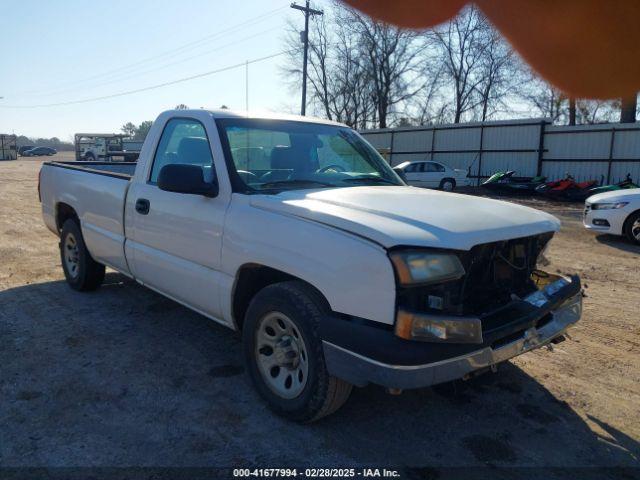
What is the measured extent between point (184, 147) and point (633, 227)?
8361 millimetres

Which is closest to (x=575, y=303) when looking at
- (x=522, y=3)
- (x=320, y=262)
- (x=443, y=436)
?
(x=443, y=436)

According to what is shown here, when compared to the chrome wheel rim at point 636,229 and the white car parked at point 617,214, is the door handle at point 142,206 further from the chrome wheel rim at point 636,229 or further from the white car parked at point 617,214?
the chrome wheel rim at point 636,229

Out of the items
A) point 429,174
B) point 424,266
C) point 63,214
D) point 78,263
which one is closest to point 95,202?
point 78,263

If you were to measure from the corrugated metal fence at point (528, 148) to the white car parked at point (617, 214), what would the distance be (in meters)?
8.92

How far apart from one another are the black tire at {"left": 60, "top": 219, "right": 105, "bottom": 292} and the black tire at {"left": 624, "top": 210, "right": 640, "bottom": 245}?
8.63m

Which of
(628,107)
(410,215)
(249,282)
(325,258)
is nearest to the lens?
(628,107)

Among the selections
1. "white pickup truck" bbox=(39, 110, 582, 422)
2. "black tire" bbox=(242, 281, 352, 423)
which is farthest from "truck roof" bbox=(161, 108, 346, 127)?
"black tire" bbox=(242, 281, 352, 423)

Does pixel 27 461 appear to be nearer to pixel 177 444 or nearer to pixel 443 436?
pixel 177 444

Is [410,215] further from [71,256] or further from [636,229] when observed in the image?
[636,229]

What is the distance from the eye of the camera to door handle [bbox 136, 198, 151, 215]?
4172mm

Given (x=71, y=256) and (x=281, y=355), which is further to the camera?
(x=71, y=256)

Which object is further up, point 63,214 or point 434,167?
point 434,167

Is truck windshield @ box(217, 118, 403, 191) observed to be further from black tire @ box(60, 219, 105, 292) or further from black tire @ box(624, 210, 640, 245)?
black tire @ box(624, 210, 640, 245)

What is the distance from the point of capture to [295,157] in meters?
3.94
